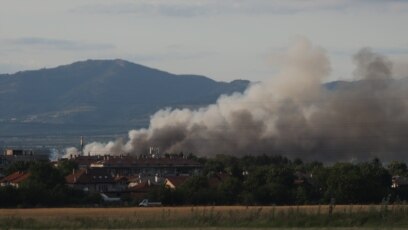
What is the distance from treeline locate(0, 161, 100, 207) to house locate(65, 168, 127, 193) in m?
13.7

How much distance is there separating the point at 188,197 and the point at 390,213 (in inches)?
1414

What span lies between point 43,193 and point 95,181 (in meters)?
33.5

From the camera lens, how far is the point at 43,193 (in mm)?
76125

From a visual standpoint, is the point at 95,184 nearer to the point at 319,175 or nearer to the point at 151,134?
the point at 319,175

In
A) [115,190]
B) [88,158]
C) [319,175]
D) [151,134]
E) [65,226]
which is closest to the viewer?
[65,226]

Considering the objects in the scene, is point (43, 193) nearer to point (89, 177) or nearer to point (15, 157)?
point (89, 177)

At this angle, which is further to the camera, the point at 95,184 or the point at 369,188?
the point at 95,184

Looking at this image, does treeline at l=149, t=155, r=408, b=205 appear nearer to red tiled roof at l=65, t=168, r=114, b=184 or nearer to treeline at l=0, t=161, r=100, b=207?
treeline at l=0, t=161, r=100, b=207

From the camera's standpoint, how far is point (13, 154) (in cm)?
17538

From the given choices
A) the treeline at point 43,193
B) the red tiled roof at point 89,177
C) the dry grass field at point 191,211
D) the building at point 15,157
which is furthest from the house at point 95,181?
the dry grass field at point 191,211

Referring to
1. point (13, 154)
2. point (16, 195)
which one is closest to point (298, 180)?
point (16, 195)

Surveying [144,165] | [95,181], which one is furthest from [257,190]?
[144,165]

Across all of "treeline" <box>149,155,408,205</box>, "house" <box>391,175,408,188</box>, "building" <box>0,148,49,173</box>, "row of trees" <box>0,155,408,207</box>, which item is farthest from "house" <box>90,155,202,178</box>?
"treeline" <box>149,155,408,205</box>

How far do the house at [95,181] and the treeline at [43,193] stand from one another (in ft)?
45.1
